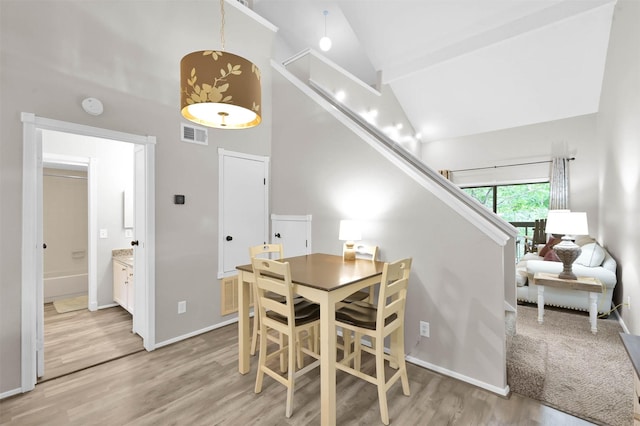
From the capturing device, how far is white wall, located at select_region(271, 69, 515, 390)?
214 cm

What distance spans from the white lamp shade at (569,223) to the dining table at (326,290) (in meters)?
2.36

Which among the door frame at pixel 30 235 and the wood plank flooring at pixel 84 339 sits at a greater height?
the door frame at pixel 30 235

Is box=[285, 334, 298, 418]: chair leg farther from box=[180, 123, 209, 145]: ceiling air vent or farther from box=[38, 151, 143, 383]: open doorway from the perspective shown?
box=[180, 123, 209, 145]: ceiling air vent

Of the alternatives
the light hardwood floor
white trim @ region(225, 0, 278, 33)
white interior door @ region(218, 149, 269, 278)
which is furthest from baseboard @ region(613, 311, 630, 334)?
white trim @ region(225, 0, 278, 33)

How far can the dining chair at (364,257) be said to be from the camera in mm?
2582

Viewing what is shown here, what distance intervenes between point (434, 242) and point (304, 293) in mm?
1231

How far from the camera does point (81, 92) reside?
236cm

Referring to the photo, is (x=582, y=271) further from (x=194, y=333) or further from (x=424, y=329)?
(x=194, y=333)

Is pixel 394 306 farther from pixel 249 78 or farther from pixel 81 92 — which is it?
pixel 81 92

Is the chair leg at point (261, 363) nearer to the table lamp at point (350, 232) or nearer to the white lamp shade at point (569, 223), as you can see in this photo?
the table lamp at point (350, 232)

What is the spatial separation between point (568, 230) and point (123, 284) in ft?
17.8

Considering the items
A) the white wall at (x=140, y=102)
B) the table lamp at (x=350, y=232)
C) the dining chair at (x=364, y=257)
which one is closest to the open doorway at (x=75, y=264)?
the white wall at (x=140, y=102)

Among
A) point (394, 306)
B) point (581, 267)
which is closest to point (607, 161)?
point (581, 267)

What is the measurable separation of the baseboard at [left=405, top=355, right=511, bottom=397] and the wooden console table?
160 centimetres
